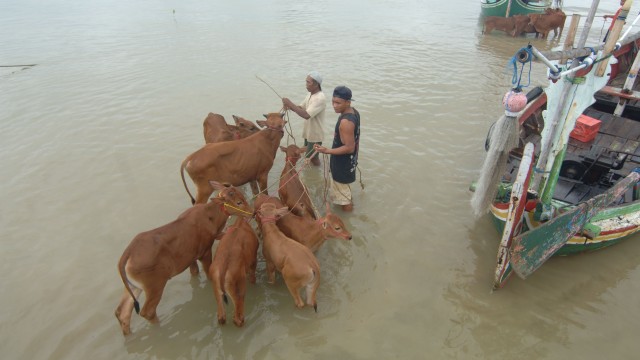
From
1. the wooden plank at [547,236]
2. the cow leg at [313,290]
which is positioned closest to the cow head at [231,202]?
the cow leg at [313,290]

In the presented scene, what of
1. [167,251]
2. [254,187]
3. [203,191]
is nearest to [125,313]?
[167,251]

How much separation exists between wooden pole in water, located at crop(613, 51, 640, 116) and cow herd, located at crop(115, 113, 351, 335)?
655cm

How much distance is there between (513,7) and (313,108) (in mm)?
19896

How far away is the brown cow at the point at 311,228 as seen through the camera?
457cm

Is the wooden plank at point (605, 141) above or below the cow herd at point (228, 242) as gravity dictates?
below

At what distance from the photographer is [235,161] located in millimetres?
5578

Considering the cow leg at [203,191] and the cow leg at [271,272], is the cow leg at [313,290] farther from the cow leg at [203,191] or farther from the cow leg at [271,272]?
the cow leg at [203,191]

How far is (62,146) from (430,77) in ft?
34.4

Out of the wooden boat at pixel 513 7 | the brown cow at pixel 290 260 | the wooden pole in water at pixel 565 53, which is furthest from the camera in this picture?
the wooden boat at pixel 513 7

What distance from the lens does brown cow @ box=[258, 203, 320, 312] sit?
4.01 metres

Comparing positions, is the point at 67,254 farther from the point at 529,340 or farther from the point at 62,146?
the point at 529,340

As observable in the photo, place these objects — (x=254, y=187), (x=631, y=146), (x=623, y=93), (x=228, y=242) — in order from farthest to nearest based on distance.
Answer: (x=623, y=93) < (x=631, y=146) < (x=254, y=187) < (x=228, y=242)

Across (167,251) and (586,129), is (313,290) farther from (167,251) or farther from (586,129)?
(586,129)

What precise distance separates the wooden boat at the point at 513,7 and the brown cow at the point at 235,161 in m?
20.0
